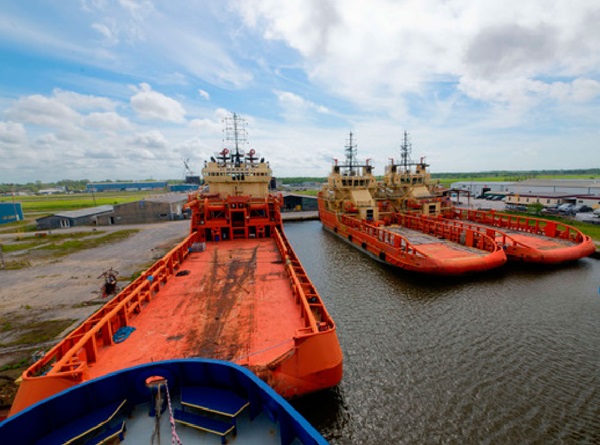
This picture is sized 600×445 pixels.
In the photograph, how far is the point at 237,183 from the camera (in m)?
22.8

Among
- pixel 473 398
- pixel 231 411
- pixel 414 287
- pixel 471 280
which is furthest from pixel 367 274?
pixel 231 411

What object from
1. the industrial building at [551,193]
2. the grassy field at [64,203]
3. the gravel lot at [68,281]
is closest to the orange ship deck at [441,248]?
the industrial building at [551,193]

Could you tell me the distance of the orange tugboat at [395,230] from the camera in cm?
1834

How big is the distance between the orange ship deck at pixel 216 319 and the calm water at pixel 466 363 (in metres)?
2.55

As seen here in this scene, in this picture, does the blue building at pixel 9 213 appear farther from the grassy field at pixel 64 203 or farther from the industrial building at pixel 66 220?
the industrial building at pixel 66 220

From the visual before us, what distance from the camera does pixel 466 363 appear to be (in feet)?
33.1

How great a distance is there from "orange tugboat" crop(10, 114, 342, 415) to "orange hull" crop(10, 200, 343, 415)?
2cm

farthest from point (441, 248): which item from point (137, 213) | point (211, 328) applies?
point (137, 213)

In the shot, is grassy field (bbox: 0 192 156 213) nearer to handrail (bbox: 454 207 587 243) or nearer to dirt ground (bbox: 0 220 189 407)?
dirt ground (bbox: 0 220 189 407)

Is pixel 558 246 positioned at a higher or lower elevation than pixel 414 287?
higher

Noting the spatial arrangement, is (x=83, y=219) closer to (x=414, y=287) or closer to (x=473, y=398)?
(x=414, y=287)

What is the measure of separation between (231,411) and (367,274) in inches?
673

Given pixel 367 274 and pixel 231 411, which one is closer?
pixel 231 411

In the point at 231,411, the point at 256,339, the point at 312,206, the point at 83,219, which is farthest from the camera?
the point at 312,206
